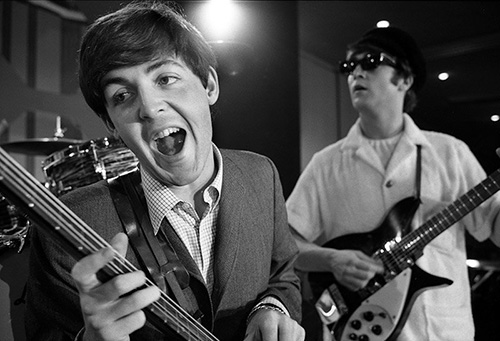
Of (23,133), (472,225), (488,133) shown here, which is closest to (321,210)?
(472,225)

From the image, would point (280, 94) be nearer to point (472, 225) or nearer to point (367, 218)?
point (367, 218)

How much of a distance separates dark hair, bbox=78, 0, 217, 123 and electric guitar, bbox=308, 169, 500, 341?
1100mm

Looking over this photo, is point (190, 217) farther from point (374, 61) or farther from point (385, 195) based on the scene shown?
point (374, 61)

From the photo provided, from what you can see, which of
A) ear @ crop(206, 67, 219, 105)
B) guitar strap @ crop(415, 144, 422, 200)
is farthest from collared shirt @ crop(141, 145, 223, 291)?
guitar strap @ crop(415, 144, 422, 200)

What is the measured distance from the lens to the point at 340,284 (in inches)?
78.7

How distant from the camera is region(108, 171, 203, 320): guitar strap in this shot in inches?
47.0

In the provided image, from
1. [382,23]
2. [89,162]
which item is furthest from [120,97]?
[382,23]

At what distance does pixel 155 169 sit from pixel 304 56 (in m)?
1.79

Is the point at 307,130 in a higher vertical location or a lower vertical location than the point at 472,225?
higher

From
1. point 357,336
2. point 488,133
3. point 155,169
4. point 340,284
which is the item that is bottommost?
point 357,336

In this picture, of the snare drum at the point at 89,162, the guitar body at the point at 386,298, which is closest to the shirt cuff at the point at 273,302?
the guitar body at the point at 386,298

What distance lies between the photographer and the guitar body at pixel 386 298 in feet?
6.37

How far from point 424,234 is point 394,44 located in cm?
89

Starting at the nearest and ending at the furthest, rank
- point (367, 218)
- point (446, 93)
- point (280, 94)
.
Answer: point (367, 218)
point (446, 93)
point (280, 94)
